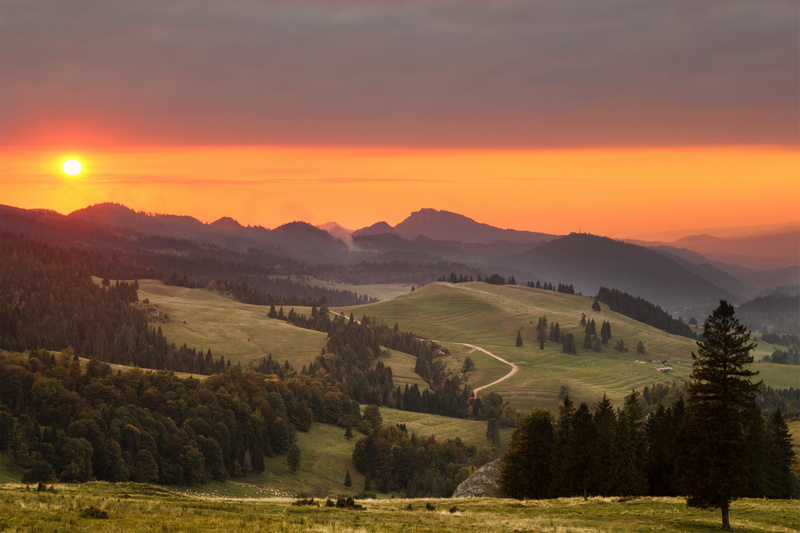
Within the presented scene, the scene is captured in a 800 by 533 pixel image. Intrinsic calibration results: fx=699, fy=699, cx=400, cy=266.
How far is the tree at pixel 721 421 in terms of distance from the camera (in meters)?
55.5

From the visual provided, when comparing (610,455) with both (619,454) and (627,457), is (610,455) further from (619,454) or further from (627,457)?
(627,457)

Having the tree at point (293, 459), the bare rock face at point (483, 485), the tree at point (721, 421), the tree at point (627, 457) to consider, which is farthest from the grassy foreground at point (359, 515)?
the tree at point (293, 459)

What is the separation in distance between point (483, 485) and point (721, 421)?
83.7m

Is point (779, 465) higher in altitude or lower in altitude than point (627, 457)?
lower

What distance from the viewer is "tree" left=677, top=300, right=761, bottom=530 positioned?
55469 mm

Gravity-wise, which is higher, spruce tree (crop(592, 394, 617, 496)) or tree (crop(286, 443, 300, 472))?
spruce tree (crop(592, 394, 617, 496))

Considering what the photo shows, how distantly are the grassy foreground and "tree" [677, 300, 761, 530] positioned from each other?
119 inches

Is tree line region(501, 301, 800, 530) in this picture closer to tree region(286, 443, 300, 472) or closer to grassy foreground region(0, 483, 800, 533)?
grassy foreground region(0, 483, 800, 533)

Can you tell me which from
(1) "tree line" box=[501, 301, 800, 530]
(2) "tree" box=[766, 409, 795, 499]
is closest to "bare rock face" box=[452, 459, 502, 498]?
(1) "tree line" box=[501, 301, 800, 530]

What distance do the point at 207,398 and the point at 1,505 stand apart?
6170 inches

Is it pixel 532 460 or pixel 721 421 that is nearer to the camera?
pixel 721 421

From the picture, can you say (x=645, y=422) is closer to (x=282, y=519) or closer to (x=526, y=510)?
(x=526, y=510)

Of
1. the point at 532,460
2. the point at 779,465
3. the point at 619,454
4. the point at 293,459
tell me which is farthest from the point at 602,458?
the point at 293,459

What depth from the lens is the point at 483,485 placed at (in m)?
134
